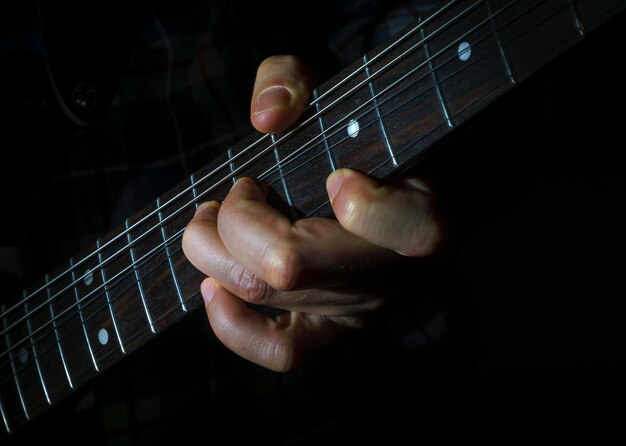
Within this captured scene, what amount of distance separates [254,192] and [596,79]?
775mm

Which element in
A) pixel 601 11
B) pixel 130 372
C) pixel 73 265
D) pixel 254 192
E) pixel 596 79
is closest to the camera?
pixel 601 11

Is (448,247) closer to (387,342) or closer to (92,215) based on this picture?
(387,342)

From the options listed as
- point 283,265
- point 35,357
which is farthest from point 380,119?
point 35,357

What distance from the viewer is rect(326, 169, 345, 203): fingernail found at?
1.33 feet

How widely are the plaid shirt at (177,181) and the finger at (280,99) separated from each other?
38 cm

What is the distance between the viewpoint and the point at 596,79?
94 centimetres

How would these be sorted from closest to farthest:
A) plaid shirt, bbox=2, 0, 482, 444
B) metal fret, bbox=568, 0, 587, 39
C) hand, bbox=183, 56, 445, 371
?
metal fret, bbox=568, 0, 587, 39 → hand, bbox=183, 56, 445, 371 → plaid shirt, bbox=2, 0, 482, 444

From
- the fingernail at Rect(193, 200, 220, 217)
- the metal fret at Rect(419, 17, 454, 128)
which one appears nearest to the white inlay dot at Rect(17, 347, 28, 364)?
the fingernail at Rect(193, 200, 220, 217)

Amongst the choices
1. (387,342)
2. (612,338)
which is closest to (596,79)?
(612,338)

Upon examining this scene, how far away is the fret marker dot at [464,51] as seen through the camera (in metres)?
0.36

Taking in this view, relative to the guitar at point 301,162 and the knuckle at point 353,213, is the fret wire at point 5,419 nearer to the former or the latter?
the guitar at point 301,162

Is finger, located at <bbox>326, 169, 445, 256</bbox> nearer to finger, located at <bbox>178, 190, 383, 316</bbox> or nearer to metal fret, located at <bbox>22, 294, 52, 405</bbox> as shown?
finger, located at <bbox>178, 190, 383, 316</bbox>

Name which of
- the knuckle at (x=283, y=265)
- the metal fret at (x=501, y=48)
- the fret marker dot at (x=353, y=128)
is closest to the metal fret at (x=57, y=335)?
the knuckle at (x=283, y=265)

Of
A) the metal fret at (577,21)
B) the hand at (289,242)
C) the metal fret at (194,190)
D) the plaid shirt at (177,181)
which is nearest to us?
the metal fret at (577,21)
